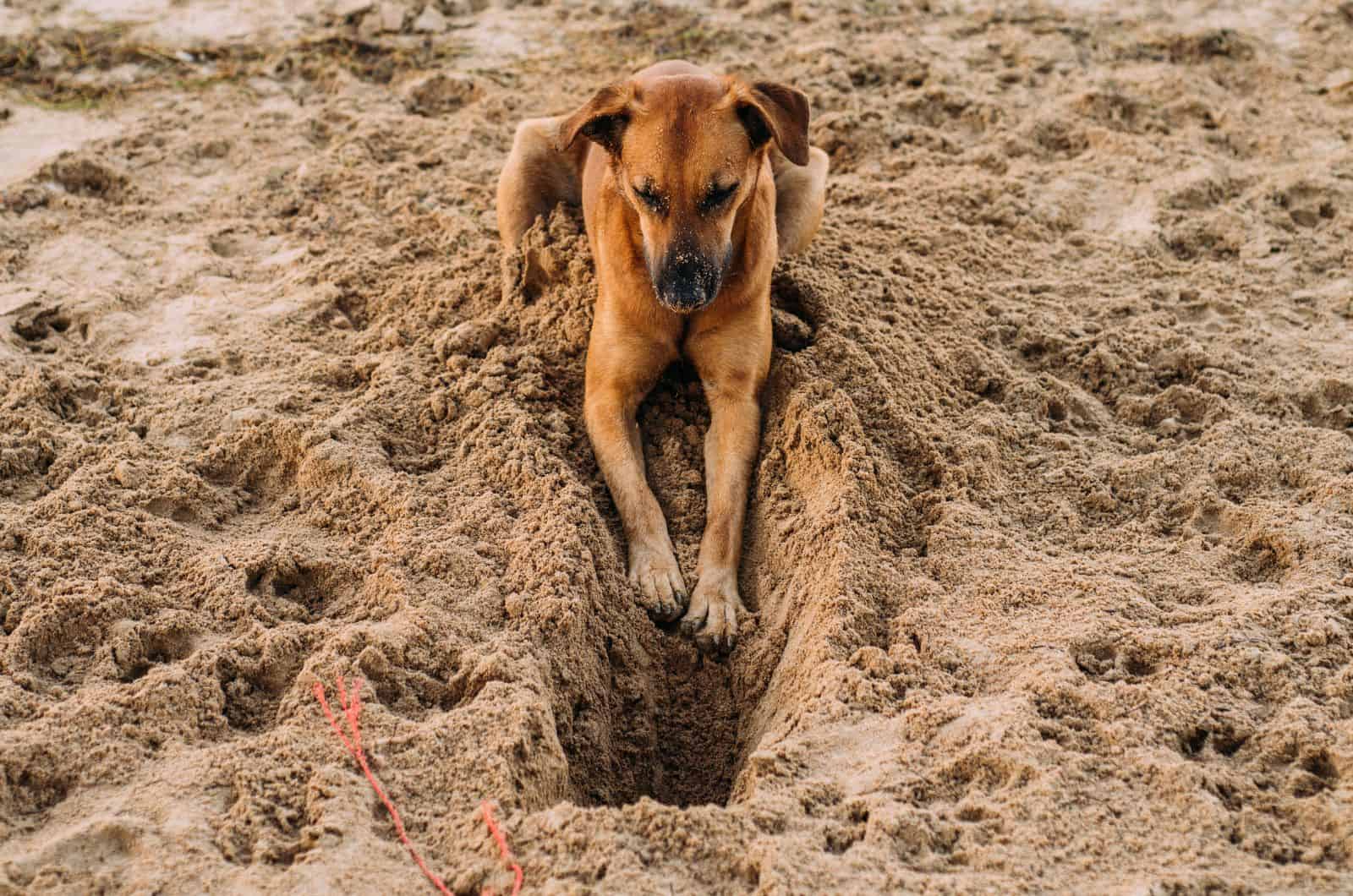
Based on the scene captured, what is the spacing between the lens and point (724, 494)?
4059 mm

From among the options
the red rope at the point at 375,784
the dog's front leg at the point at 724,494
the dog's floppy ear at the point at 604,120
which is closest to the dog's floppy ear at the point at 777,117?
the dog's floppy ear at the point at 604,120

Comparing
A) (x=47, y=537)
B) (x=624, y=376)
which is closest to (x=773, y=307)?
(x=624, y=376)

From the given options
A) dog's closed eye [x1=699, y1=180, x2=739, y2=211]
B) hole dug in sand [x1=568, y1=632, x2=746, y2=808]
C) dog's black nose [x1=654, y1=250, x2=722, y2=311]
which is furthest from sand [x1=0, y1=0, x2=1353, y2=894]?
dog's closed eye [x1=699, y1=180, x2=739, y2=211]

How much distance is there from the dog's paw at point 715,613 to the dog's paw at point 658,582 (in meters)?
0.05

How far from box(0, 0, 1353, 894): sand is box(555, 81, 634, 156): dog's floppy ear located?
0.77 meters

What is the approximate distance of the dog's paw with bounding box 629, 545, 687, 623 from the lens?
383 centimetres

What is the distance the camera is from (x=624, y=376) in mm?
4227

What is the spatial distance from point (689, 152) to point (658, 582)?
4.34 feet

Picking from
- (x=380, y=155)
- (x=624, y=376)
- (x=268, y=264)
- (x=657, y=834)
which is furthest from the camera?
(x=380, y=155)

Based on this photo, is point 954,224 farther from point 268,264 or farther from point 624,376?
point 268,264

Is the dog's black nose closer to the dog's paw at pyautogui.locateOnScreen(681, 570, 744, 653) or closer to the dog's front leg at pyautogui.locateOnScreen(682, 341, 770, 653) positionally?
the dog's front leg at pyautogui.locateOnScreen(682, 341, 770, 653)

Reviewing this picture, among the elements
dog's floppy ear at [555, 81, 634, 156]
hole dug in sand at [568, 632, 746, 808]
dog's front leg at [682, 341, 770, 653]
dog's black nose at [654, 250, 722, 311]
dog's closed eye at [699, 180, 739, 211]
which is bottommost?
hole dug in sand at [568, 632, 746, 808]

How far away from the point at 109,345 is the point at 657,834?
→ 3051 millimetres

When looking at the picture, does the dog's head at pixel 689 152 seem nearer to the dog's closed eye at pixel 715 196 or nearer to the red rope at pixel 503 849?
the dog's closed eye at pixel 715 196
